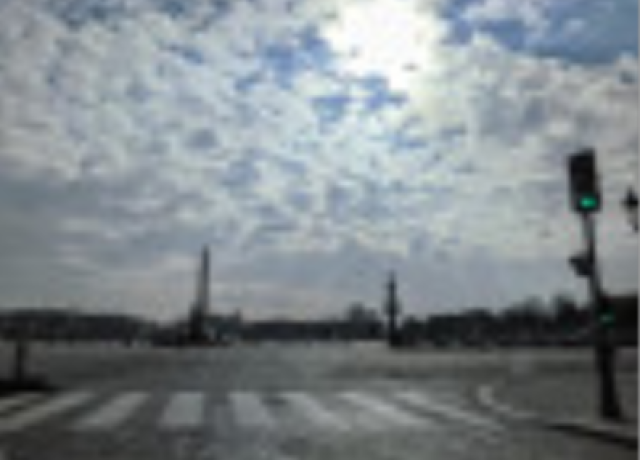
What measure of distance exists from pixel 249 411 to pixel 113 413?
2658mm

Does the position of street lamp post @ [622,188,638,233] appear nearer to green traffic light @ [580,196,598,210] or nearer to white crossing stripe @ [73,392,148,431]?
green traffic light @ [580,196,598,210]

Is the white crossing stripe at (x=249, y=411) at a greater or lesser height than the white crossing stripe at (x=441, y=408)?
lesser

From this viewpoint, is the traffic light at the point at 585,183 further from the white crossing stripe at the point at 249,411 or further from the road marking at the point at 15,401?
the road marking at the point at 15,401

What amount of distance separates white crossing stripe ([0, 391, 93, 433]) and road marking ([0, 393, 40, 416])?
418mm

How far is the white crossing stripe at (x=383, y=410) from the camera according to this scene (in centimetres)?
1401

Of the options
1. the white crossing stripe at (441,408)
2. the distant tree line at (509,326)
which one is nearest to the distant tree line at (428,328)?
the distant tree line at (509,326)

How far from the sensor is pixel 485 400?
17922 millimetres

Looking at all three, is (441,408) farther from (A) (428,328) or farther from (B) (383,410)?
(A) (428,328)

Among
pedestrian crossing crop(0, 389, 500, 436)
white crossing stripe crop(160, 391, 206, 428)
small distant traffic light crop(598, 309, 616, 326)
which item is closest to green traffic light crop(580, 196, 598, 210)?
small distant traffic light crop(598, 309, 616, 326)

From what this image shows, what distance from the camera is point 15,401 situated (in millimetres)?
16750

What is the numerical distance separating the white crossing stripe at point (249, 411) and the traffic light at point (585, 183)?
720 centimetres

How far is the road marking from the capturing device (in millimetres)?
15601

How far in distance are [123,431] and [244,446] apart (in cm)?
245

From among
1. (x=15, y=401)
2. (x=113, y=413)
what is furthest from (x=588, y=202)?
(x=15, y=401)
